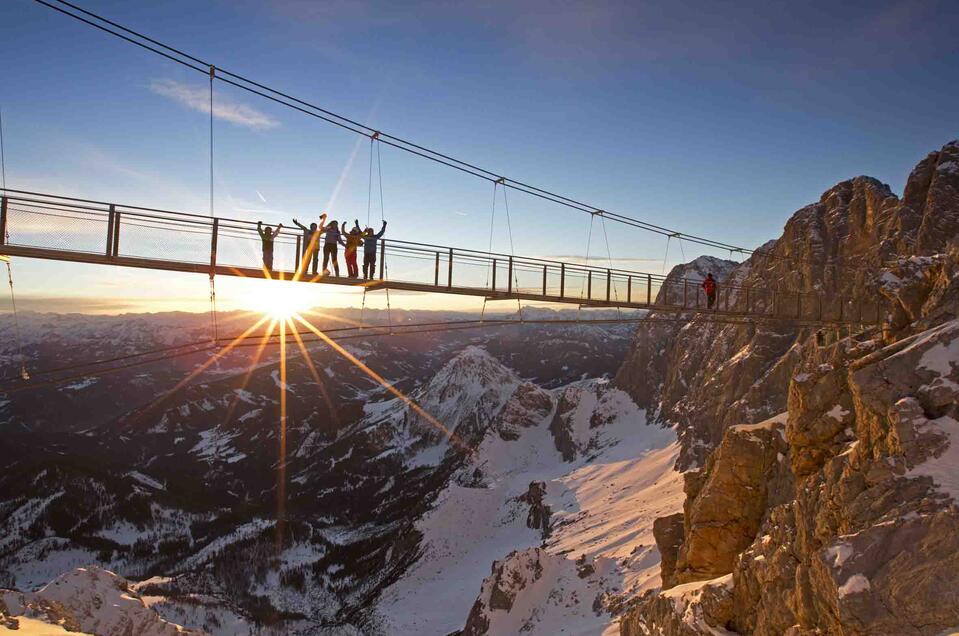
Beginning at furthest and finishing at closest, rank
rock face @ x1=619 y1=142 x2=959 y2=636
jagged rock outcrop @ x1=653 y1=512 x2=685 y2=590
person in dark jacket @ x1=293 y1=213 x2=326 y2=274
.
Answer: jagged rock outcrop @ x1=653 y1=512 x2=685 y2=590 < person in dark jacket @ x1=293 y1=213 x2=326 y2=274 < rock face @ x1=619 y1=142 x2=959 y2=636

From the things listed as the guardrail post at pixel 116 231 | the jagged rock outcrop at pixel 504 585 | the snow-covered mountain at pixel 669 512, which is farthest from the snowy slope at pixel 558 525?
the guardrail post at pixel 116 231

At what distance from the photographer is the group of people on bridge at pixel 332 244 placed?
57.5 feet

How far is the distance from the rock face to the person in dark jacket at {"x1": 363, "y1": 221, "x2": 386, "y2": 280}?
14.5 metres

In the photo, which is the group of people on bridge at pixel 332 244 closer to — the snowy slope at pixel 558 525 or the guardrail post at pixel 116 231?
the guardrail post at pixel 116 231

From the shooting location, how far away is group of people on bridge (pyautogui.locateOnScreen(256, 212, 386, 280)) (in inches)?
690

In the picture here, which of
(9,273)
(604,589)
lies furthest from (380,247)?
(604,589)

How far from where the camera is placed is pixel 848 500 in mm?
15820

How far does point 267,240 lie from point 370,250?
3.33 metres

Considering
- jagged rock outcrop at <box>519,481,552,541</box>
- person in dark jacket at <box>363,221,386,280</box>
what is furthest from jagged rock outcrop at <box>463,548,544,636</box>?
person in dark jacket at <box>363,221,386,280</box>

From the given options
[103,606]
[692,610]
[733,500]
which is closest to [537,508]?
[103,606]

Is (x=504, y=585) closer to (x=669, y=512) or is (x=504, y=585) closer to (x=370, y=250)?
(x=669, y=512)

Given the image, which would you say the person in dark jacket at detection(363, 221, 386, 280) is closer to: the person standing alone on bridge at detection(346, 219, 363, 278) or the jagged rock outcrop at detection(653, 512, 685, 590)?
the person standing alone on bridge at detection(346, 219, 363, 278)

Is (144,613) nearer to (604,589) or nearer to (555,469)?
(604,589)

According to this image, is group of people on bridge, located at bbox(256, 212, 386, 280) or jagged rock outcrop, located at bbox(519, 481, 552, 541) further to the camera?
jagged rock outcrop, located at bbox(519, 481, 552, 541)
